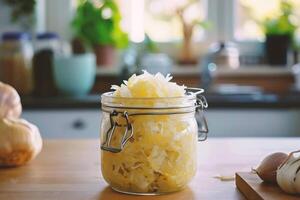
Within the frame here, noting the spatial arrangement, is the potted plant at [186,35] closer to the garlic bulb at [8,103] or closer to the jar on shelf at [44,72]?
the jar on shelf at [44,72]

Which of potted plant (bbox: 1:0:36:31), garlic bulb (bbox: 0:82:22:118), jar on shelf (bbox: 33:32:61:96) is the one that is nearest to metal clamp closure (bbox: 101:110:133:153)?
garlic bulb (bbox: 0:82:22:118)

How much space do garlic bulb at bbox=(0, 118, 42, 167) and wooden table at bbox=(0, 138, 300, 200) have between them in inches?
0.7

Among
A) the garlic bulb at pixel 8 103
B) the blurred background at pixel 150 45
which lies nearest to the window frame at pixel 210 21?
the blurred background at pixel 150 45

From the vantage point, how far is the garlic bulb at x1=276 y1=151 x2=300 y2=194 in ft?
2.55

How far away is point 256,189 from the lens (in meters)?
0.82

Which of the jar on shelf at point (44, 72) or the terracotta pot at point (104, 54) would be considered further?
the terracotta pot at point (104, 54)

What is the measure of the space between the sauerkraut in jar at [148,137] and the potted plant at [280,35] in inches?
86.4

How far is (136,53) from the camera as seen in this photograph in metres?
3.04

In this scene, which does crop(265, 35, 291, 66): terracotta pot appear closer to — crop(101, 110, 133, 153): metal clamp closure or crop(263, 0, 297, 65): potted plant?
crop(263, 0, 297, 65): potted plant

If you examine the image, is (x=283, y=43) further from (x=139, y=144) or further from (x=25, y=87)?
(x=139, y=144)

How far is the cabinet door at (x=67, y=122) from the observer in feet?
7.52

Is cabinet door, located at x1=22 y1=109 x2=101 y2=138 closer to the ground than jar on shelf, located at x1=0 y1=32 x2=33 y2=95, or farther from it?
closer to the ground

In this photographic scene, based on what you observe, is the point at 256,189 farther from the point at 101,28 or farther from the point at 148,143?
the point at 101,28

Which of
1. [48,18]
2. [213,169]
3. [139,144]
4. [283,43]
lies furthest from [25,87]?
[139,144]
